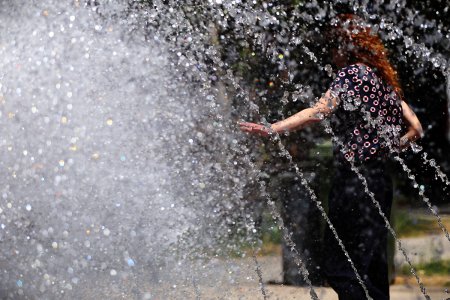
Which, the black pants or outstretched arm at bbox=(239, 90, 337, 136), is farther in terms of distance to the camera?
the black pants

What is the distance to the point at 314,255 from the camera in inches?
216

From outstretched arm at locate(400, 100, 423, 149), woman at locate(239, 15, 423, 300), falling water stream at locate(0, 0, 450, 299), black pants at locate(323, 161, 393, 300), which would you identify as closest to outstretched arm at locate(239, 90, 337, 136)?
woman at locate(239, 15, 423, 300)

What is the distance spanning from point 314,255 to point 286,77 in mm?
2297

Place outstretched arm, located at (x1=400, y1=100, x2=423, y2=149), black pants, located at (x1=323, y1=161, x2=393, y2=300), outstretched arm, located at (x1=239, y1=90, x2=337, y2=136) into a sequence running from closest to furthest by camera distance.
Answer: outstretched arm, located at (x1=239, y1=90, x2=337, y2=136)
black pants, located at (x1=323, y1=161, x2=393, y2=300)
outstretched arm, located at (x1=400, y1=100, x2=423, y2=149)

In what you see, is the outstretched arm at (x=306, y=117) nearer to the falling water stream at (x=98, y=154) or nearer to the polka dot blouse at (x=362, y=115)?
the polka dot blouse at (x=362, y=115)

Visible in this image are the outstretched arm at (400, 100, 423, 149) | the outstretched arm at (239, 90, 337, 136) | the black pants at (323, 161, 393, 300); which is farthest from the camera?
the outstretched arm at (400, 100, 423, 149)

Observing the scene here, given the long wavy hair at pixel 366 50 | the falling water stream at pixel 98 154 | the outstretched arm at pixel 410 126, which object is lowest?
the falling water stream at pixel 98 154

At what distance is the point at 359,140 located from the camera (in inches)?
151

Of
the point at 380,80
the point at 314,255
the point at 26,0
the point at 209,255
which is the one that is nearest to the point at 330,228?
the point at 380,80

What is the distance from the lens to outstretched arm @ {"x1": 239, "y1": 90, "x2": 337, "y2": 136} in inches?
149

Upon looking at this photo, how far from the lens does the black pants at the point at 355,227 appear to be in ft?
12.8

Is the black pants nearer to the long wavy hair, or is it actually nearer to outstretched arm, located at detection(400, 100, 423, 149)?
outstretched arm, located at detection(400, 100, 423, 149)

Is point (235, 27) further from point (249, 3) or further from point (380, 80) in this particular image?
point (380, 80)

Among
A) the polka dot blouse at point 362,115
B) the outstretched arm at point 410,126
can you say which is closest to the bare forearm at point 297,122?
the polka dot blouse at point 362,115
